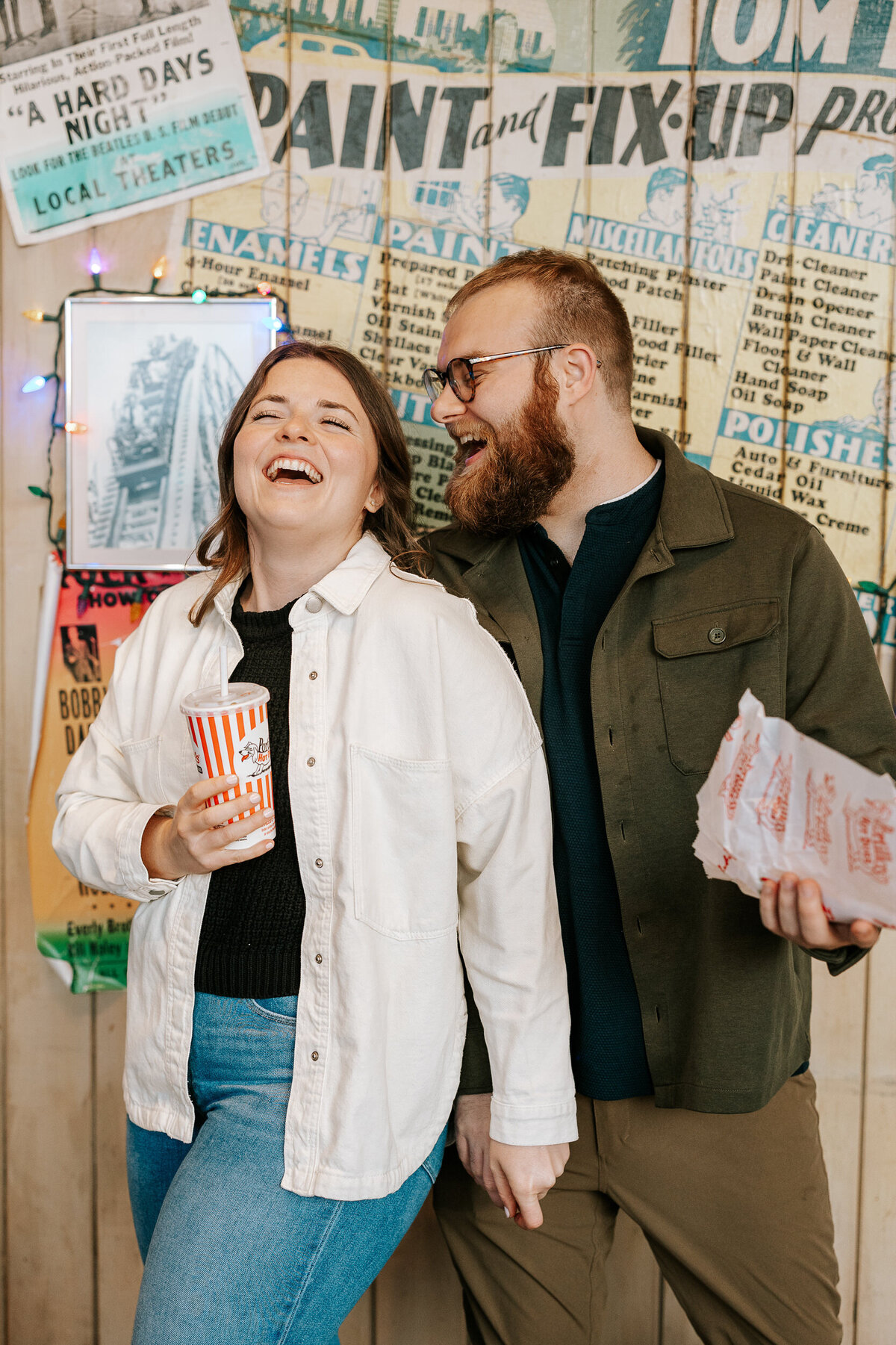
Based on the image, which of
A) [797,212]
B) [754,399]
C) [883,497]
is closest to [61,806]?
[754,399]

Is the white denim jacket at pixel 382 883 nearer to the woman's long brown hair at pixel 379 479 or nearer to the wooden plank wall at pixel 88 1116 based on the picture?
the woman's long brown hair at pixel 379 479

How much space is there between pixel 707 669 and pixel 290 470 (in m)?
0.68

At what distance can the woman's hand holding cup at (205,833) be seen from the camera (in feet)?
3.58

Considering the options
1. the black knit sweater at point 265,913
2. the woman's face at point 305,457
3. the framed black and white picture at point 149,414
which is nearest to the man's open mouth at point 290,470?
the woman's face at point 305,457

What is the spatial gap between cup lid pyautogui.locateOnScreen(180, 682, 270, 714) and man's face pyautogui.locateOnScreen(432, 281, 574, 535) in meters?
0.56

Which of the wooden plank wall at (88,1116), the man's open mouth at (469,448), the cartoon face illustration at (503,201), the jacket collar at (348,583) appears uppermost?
the cartoon face illustration at (503,201)

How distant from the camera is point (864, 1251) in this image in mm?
1898

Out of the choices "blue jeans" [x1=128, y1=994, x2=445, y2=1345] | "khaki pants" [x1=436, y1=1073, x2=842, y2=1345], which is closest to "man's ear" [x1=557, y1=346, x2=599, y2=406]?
"blue jeans" [x1=128, y1=994, x2=445, y2=1345]

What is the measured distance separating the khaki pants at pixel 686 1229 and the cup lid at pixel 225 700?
2.90 ft

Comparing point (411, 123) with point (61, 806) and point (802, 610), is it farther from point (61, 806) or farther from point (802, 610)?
point (61, 806)

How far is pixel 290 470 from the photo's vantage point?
130 cm

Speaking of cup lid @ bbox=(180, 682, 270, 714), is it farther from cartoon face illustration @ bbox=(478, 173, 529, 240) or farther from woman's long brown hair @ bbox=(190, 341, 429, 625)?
cartoon face illustration @ bbox=(478, 173, 529, 240)

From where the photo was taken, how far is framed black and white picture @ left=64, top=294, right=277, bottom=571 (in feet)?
6.03

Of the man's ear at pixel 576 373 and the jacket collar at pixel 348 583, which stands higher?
the man's ear at pixel 576 373
